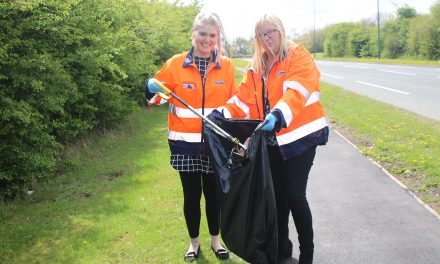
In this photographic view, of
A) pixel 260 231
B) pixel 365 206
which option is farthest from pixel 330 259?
pixel 365 206

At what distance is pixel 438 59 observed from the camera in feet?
130

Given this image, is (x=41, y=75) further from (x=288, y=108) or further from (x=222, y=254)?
(x=288, y=108)

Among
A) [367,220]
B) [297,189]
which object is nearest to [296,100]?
[297,189]

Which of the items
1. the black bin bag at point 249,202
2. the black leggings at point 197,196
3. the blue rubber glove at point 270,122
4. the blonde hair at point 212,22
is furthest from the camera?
the black leggings at point 197,196

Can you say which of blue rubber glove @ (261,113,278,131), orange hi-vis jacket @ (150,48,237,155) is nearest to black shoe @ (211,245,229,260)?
orange hi-vis jacket @ (150,48,237,155)

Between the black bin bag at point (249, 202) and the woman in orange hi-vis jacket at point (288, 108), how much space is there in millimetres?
226

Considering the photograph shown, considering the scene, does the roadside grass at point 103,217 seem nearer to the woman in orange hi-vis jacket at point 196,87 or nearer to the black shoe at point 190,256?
the black shoe at point 190,256

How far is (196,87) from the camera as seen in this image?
357 centimetres

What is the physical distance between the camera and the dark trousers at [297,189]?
334cm

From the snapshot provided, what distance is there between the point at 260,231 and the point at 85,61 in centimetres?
491

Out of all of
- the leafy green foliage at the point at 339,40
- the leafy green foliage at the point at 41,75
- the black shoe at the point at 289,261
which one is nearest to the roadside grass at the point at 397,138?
the black shoe at the point at 289,261

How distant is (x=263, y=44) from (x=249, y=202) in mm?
1154

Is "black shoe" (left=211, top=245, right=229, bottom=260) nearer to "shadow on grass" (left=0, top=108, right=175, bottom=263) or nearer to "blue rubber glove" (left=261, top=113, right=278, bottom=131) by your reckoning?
"shadow on grass" (left=0, top=108, right=175, bottom=263)

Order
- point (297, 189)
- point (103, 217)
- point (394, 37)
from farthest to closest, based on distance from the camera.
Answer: point (394, 37) < point (103, 217) < point (297, 189)
